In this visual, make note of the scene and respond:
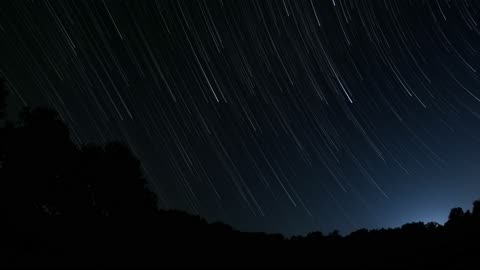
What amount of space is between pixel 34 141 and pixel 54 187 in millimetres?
2385

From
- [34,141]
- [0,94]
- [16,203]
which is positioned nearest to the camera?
[16,203]

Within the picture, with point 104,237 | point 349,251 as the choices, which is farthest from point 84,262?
point 349,251

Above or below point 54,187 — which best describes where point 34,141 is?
above

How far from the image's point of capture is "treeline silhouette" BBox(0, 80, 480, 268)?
30.4 ft

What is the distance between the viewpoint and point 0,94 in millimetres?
17672

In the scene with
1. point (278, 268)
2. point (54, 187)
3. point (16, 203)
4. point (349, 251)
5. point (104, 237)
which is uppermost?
point (54, 187)

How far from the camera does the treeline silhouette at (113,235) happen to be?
9.26m

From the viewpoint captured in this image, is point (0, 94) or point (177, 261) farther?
point (0, 94)

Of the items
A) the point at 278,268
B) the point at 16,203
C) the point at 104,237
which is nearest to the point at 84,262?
the point at 104,237

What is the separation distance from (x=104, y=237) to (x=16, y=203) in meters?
8.02

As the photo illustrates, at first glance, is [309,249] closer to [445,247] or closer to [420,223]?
[445,247]

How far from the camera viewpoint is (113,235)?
A: 36.7 ft

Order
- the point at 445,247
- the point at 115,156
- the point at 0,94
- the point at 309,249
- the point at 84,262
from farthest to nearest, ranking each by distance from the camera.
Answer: the point at 115,156 → the point at 0,94 → the point at 309,249 → the point at 445,247 → the point at 84,262

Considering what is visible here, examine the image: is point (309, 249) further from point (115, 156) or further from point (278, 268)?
point (115, 156)
